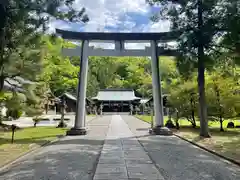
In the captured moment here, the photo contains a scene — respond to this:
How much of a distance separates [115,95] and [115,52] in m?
32.7

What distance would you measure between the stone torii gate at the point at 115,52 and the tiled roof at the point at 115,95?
3131cm

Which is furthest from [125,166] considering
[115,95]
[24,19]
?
[115,95]

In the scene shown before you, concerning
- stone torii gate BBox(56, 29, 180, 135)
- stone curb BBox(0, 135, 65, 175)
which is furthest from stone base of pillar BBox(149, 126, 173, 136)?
stone curb BBox(0, 135, 65, 175)

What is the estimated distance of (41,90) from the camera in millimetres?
17484

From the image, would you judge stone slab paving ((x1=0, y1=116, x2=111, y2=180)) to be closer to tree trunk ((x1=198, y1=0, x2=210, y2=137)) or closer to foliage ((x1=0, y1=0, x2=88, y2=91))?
foliage ((x1=0, y1=0, x2=88, y2=91))

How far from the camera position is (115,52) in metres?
14.9

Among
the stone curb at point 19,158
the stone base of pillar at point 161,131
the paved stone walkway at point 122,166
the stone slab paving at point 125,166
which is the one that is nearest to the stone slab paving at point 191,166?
the paved stone walkway at point 122,166

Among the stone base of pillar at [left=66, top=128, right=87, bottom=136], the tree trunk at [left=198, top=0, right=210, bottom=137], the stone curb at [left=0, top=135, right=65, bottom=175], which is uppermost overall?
the tree trunk at [left=198, top=0, right=210, bottom=137]

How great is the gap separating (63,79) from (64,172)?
29437 millimetres

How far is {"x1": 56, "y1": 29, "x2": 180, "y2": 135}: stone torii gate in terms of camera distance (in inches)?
545

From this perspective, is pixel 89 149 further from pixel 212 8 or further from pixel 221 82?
pixel 221 82

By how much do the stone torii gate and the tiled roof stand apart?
103ft

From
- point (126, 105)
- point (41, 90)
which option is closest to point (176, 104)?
point (41, 90)

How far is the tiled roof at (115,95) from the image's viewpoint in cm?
4612
